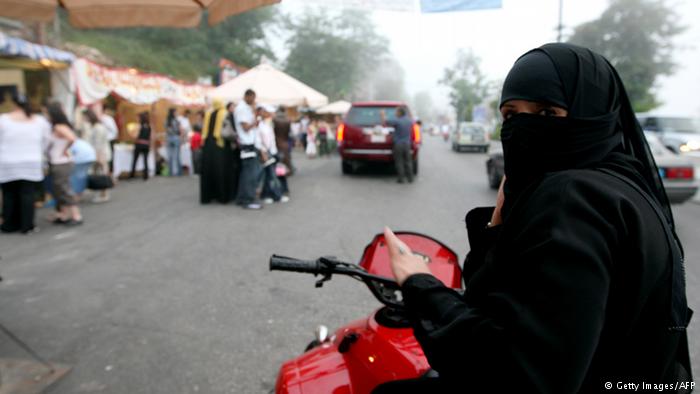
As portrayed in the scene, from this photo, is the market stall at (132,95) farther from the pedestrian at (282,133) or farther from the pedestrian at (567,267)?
the pedestrian at (567,267)

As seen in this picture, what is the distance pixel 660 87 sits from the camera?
40000 mm

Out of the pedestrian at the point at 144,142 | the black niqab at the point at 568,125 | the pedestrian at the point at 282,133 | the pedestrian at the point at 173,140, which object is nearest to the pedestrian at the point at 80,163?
the pedestrian at the point at 144,142

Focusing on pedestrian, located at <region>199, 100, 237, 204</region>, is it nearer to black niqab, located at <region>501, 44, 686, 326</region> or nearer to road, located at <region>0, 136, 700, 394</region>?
road, located at <region>0, 136, 700, 394</region>

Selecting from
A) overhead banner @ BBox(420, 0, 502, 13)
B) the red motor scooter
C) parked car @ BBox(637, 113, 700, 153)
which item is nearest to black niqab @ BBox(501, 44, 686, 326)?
the red motor scooter

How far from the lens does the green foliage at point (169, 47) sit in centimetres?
2483

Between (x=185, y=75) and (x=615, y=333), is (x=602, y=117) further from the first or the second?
(x=185, y=75)

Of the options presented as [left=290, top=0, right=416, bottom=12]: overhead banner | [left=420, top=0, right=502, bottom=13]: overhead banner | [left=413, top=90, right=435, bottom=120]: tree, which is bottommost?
[left=420, top=0, right=502, bottom=13]: overhead banner

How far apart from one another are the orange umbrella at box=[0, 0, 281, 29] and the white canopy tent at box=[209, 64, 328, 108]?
14.9ft

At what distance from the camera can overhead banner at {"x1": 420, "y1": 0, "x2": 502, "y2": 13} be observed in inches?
100

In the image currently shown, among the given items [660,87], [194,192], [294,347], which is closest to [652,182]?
[294,347]

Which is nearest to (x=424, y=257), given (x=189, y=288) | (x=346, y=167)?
(x=189, y=288)

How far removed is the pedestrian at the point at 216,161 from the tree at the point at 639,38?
39582mm

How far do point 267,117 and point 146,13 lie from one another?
15.3 ft

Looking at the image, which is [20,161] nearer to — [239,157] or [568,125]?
[239,157]
